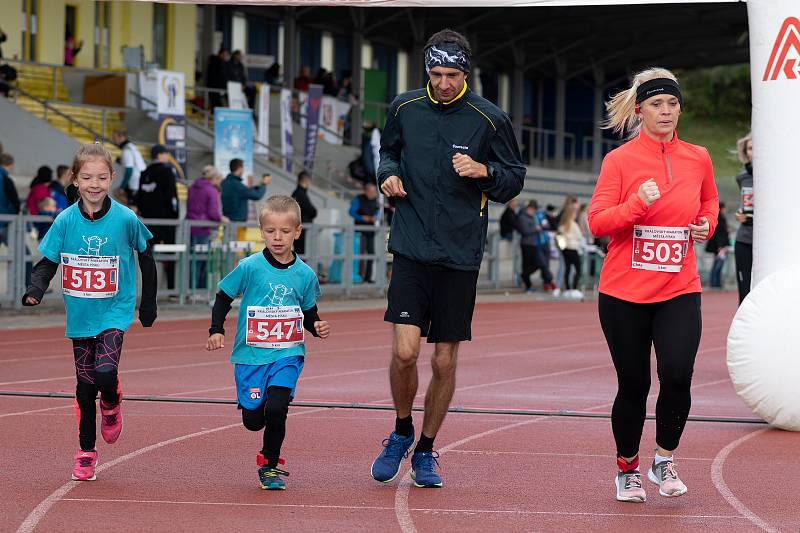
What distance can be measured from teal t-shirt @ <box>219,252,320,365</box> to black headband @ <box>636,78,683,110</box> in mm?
1761

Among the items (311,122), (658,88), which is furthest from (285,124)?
(658,88)

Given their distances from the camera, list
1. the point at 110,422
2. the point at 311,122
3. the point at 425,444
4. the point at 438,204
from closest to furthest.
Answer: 1. the point at 438,204
2. the point at 425,444
3. the point at 110,422
4. the point at 311,122

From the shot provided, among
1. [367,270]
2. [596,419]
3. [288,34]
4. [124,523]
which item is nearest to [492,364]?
[596,419]

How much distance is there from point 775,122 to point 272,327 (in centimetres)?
392

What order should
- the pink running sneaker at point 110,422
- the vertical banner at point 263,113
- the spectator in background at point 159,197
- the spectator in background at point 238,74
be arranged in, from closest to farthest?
the pink running sneaker at point 110,422 < the spectator in background at point 159,197 < the vertical banner at point 263,113 < the spectator in background at point 238,74

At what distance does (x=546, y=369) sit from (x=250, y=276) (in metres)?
7.00

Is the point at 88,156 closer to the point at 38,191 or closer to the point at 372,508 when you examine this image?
the point at 372,508

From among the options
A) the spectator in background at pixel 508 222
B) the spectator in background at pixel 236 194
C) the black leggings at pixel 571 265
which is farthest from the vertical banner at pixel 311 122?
the spectator in background at pixel 236 194

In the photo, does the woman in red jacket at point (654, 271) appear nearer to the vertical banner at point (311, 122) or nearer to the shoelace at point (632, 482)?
the shoelace at point (632, 482)

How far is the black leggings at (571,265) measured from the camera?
28.1 metres

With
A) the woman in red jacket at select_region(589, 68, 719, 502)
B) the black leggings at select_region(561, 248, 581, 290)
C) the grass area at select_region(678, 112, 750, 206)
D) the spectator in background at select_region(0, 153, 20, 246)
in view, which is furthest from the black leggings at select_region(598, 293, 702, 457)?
the grass area at select_region(678, 112, 750, 206)

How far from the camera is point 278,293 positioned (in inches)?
279

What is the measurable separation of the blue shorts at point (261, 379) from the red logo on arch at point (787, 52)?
13.0 feet

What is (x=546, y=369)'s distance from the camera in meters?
13.8
